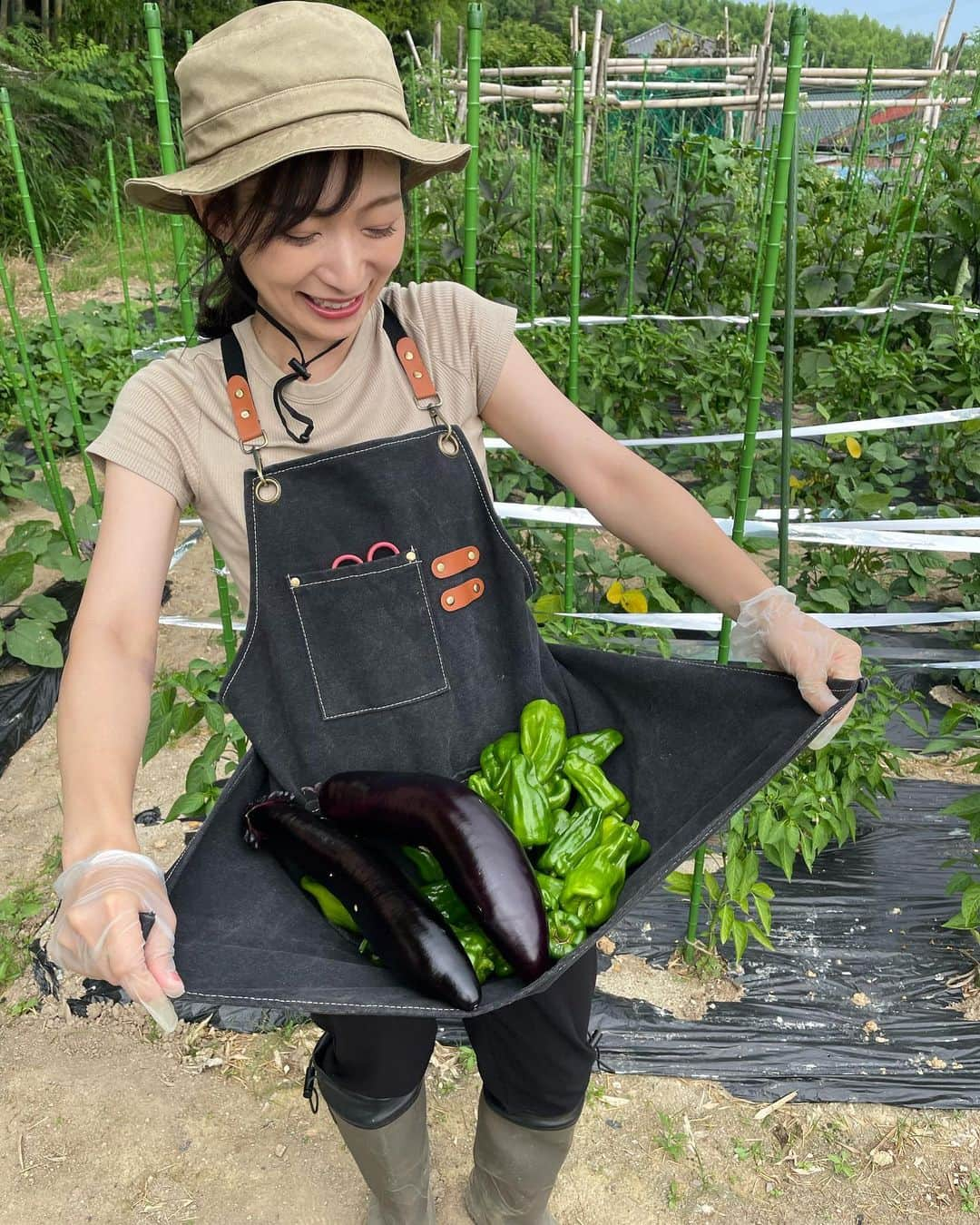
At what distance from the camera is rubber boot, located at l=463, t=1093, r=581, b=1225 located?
56.0 inches

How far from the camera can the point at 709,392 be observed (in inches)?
134

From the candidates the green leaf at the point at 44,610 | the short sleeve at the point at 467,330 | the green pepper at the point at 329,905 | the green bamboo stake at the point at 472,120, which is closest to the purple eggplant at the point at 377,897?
the green pepper at the point at 329,905

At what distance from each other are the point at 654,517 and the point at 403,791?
49 cm

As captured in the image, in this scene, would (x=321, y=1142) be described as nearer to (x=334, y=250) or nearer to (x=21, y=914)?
(x=21, y=914)

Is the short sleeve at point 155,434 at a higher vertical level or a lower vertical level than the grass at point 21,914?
higher

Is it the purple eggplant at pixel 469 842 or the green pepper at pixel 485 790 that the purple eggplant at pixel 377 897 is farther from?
the green pepper at pixel 485 790

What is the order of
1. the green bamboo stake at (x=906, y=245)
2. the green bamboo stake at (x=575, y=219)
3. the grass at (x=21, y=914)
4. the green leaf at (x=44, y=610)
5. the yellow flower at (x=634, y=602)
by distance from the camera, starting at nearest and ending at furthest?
the green bamboo stake at (x=575, y=219) → the grass at (x=21, y=914) → the yellow flower at (x=634, y=602) → the green leaf at (x=44, y=610) → the green bamboo stake at (x=906, y=245)

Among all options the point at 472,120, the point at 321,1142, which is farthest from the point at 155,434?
the point at 321,1142

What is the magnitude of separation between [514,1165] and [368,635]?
89 cm

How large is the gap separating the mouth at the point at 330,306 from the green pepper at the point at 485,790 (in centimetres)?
61

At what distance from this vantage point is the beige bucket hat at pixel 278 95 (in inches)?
39.0

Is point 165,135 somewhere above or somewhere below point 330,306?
above

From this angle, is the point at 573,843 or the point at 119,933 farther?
the point at 573,843

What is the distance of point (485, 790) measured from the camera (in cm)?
126
